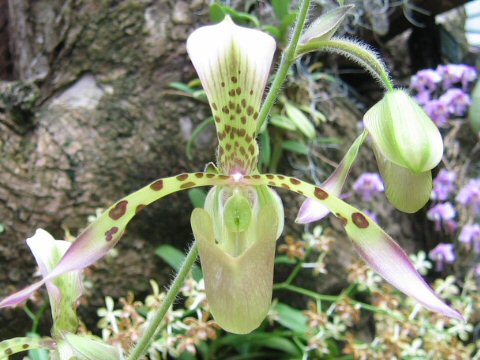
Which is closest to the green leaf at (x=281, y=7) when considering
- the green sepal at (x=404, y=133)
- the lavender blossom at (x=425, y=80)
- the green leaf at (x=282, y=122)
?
the green leaf at (x=282, y=122)

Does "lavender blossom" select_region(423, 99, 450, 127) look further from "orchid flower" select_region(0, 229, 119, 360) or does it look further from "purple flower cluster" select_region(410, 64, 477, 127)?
"orchid flower" select_region(0, 229, 119, 360)

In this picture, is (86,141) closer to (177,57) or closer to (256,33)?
(177,57)

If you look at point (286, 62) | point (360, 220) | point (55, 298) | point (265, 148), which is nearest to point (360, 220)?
point (360, 220)

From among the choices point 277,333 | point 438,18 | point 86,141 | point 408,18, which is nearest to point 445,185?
point 408,18

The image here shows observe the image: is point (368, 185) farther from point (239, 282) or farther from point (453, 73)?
point (239, 282)

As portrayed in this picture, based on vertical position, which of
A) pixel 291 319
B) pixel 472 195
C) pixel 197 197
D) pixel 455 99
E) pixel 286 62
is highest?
pixel 286 62

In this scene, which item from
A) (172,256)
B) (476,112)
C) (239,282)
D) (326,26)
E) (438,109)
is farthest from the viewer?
(438,109)
